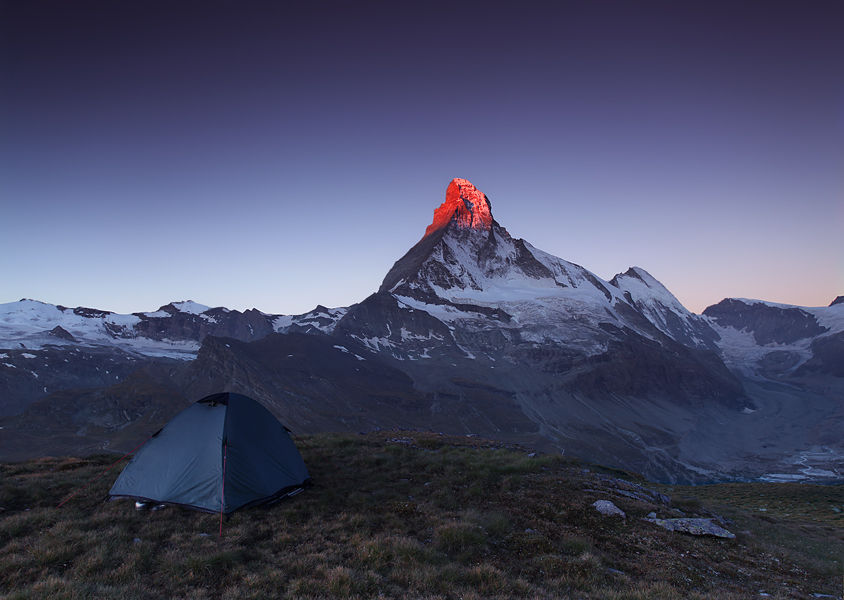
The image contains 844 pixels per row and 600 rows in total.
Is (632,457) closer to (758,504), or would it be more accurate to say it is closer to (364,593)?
(758,504)

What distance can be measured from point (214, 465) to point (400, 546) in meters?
8.09

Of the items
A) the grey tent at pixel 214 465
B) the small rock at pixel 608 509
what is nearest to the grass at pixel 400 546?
the small rock at pixel 608 509

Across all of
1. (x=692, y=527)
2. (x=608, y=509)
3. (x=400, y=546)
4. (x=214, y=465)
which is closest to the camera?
(x=400, y=546)

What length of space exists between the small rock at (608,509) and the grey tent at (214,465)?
1170cm

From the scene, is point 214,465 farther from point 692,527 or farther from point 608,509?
point 692,527

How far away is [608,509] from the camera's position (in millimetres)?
15719

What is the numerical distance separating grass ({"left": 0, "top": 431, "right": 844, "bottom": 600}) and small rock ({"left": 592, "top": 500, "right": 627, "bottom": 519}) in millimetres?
290

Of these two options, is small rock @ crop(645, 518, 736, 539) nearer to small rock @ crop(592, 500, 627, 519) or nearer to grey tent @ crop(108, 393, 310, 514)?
small rock @ crop(592, 500, 627, 519)

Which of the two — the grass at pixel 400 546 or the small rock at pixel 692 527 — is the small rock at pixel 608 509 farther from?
the small rock at pixel 692 527

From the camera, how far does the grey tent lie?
1482 centimetres

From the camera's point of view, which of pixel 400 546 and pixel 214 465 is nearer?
pixel 400 546

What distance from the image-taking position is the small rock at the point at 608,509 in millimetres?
15547

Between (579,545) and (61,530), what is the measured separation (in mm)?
15118

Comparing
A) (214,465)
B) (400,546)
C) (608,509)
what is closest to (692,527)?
(608,509)
